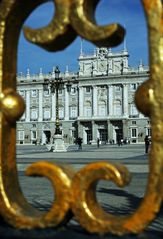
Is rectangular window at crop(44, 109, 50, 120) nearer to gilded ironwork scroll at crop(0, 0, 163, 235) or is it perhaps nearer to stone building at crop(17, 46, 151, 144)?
stone building at crop(17, 46, 151, 144)

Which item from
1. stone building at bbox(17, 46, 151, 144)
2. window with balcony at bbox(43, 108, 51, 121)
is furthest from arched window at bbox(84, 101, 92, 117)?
window with balcony at bbox(43, 108, 51, 121)

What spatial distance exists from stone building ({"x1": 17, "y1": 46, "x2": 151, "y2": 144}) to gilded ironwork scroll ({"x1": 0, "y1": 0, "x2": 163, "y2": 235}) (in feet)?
216

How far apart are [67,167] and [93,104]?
2764 inches

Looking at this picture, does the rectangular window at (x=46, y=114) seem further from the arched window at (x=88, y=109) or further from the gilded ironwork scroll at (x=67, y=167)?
the gilded ironwork scroll at (x=67, y=167)

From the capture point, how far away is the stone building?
69.1 meters

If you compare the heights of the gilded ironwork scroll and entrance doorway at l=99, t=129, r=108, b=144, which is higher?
entrance doorway at l=99, t=129, r=108, b=144

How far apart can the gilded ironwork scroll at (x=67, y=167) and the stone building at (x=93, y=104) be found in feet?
216

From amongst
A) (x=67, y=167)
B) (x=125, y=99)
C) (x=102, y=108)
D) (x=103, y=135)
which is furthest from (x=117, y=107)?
(x=67, y=167)

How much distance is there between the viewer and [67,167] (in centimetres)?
112

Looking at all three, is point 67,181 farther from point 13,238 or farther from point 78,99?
point 78,99

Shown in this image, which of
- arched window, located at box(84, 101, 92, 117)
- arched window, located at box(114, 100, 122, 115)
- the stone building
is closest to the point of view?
the stone building

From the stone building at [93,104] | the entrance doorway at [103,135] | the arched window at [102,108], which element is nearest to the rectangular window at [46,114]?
the stone building at [93,104]

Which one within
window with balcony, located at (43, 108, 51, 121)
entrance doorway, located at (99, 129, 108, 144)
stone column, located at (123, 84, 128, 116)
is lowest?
entrance doorway, located at (99, 129, 108, 144)

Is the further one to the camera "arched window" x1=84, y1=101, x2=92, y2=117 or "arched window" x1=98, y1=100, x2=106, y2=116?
"arched window" x1=84, y1=101, x2=92, y2=117
